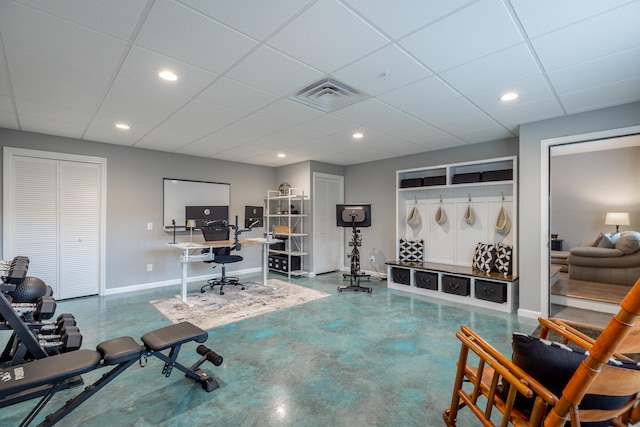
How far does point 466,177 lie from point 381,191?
1.76 m

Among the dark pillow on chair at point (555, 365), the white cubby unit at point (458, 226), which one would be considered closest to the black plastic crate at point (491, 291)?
the white cubby unit at point (458, 226)

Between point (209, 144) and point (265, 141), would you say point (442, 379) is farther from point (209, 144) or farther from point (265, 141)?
point (209, 144)

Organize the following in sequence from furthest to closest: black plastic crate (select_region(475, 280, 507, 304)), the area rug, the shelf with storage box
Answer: the shelf with storage box
black plastic crate (select_region(475, 280, 507, 304))
the area rug

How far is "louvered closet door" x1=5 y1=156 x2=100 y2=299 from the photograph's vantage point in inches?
162

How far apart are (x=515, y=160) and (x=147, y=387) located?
5032 mm

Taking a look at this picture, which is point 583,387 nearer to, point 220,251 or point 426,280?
point 426,280

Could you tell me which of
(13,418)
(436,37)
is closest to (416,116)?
(436,37)

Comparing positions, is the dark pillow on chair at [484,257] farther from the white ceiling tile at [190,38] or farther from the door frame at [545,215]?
the white ceiling tile at [190,38]

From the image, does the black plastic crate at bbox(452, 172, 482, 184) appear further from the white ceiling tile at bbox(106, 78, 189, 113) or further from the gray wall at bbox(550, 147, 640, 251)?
the white ceiling tile at bbox(106, 78, 189, 113)

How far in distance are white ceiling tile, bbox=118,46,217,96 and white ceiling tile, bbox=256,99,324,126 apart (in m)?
0.74

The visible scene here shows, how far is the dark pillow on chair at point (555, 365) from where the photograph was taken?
3.68 feet

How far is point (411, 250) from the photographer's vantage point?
17.7 feet

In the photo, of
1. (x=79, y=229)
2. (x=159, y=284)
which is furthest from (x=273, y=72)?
(x=159, y=284)

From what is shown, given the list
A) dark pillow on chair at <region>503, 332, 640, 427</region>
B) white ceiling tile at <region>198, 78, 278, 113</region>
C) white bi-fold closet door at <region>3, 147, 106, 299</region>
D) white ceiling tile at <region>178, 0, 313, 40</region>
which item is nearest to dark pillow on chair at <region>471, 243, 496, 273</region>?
dark pillow on chair at <region>503, 332, 640, 427</region>
